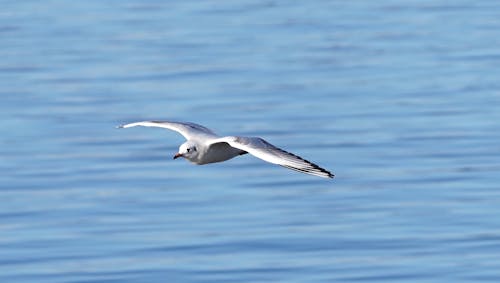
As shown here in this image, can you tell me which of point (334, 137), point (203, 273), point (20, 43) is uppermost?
point (20, 43)

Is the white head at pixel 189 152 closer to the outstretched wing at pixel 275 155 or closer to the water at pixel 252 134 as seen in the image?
the outstretched wing at pixel 275 155

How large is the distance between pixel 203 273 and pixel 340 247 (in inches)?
63.7

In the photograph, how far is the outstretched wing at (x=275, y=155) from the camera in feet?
45.2

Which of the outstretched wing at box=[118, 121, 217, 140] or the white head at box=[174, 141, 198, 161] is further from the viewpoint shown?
the outstretched wing at box=[118, 121, 217, 140]

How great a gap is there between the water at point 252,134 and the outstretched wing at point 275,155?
2.93 metres

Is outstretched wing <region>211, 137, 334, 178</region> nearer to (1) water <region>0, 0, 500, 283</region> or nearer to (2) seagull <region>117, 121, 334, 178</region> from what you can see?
(2) seagull <region>117, 121, 334, 178</region>

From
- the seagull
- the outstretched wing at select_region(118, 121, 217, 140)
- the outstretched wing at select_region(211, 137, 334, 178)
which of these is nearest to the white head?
the seagull

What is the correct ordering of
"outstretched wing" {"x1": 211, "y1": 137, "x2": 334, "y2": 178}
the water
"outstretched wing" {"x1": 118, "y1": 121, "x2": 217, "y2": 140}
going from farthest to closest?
the water < "outstretched wing" {"x1": 118, "y1": 121, "x2": 217, "y2": 140} < "outstretched wing" {"x1": 211, "y1": 137, "x2": 334, "y2": 178}

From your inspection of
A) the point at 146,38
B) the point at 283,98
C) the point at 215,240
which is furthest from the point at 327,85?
the point at 215,240

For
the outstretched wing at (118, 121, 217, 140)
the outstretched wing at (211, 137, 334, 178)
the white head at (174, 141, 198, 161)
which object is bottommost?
the outstretched wing at (211, 137, 334, 178)

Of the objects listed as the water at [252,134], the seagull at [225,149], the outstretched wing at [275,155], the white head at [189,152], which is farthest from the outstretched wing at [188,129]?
the water at [252,134]

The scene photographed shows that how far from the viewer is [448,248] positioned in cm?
1848

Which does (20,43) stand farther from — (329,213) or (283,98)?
(329,213)

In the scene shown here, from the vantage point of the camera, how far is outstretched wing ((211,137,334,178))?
13.8m
